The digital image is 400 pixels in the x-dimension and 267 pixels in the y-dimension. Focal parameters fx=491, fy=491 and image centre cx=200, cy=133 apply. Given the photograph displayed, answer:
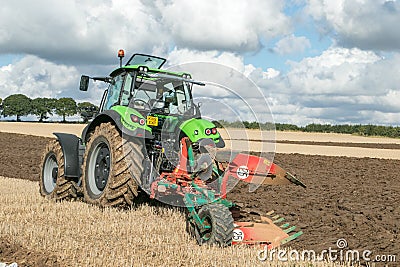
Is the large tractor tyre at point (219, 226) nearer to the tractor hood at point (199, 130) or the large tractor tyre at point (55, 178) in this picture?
the tractor hood at point (199, 130)

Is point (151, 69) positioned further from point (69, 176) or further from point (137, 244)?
point (137, 244)

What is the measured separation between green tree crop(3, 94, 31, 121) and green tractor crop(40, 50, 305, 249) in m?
76.6

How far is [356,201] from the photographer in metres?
10.3

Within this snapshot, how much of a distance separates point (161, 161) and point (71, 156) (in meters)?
2.44

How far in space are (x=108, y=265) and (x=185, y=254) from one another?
96 centimetres

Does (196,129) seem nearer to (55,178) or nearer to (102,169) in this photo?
(102,169)

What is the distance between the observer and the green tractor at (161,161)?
637 cm

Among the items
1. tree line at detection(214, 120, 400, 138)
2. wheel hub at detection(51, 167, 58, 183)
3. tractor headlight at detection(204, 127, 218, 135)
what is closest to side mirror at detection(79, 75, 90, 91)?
wheel hub at detection(51, 167, 58, 183)

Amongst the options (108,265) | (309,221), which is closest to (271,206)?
(309,221)

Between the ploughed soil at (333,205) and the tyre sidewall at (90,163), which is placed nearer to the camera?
the ploughed soil at (333,205)

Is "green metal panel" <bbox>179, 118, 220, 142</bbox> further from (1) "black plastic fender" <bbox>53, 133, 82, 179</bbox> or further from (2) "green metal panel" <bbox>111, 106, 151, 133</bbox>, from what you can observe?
(1) "black plastic fender" <bbox>53, 133, 82, 179</bbox>

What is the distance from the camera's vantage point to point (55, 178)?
10000mm

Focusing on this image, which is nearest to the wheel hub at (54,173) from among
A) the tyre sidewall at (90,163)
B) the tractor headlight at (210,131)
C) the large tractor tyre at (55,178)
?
the large tractor tyre at (55,178)

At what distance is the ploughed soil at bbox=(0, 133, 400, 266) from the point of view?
22.5 ft
